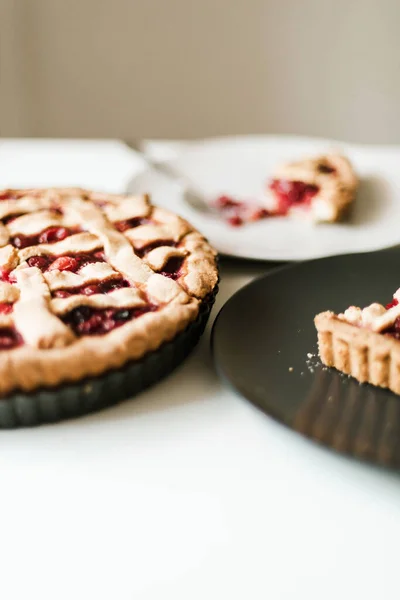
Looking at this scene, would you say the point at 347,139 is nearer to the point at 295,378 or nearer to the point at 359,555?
the point at 295,378

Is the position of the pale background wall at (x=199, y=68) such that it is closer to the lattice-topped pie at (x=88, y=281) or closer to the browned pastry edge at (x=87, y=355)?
the lattice-topped pie at (x=88, y=281)

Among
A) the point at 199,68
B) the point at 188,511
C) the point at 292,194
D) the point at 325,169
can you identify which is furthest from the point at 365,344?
the point at 199,68

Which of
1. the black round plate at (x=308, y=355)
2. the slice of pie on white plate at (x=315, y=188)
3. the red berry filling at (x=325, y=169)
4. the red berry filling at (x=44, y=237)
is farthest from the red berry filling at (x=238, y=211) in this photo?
the red berry filling at (x=44, y=237)

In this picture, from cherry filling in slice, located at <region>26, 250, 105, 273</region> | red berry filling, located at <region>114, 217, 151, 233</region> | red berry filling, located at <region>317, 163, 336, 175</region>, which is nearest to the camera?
cherry filling in slice, located at <region>26, 250, 105, 273</region>

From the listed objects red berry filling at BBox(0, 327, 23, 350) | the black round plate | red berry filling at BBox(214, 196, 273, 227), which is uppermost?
red berry filling at BBox(0, 327, 23, 350)

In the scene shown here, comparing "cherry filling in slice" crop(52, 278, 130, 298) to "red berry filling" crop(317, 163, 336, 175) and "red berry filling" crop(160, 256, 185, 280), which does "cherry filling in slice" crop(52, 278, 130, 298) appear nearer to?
"red berry filling" crop(160, 256, 185, 280)

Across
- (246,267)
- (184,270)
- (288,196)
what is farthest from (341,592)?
(288,196)

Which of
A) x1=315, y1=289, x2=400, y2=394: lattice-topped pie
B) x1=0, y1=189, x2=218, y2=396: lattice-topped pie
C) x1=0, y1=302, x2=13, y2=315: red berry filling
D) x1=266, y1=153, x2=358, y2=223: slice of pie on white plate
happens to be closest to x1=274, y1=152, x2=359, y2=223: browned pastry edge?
x1=266, y1=153, x2=358, y2=223: slice of pie on white plate
